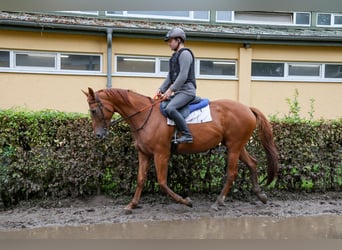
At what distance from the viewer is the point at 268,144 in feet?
19.6

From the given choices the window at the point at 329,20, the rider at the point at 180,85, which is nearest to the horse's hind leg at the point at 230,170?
the rider at the point at 180,85

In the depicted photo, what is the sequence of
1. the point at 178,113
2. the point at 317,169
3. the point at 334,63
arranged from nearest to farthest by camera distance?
the point at 178,113, the point at 317,169, the point at 334,63

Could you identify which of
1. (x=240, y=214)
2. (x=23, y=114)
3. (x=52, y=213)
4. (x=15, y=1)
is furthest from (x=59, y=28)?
(x=15, y=1)

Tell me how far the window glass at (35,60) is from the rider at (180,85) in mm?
7045

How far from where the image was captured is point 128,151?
6.05 m

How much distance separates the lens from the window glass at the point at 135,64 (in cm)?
1170

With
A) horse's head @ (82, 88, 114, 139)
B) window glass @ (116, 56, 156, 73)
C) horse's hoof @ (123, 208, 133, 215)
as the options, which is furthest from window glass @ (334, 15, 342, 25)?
horse's hoof @ (123, 208, 133, 215)

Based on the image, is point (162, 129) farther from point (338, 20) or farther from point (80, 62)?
point (338, 20)

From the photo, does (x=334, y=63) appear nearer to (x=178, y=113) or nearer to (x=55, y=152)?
(x=178, y=113)

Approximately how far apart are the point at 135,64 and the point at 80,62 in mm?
1745

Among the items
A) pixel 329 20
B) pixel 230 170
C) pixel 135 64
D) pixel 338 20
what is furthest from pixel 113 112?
pixel 338 20

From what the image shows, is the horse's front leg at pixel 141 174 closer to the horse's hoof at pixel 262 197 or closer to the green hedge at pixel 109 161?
the green hedge at pixel 109 161

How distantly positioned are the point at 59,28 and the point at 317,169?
27.1 ft

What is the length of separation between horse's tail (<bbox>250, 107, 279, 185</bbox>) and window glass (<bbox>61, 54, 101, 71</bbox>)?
6946 millimetres
